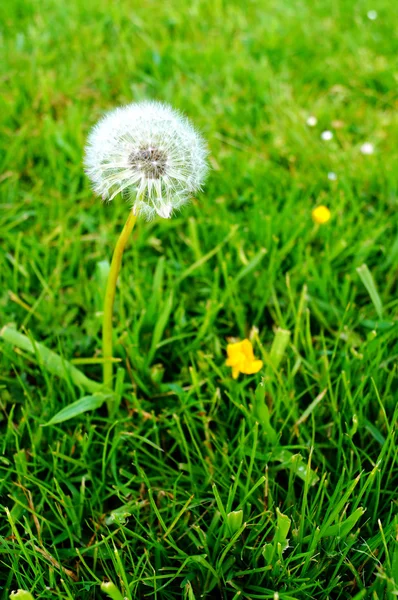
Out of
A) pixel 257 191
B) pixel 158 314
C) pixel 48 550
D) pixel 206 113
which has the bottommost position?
pixel 48 550

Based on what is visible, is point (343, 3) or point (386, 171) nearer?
point (386, 171)

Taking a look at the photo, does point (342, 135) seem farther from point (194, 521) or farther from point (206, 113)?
point (194, 521)

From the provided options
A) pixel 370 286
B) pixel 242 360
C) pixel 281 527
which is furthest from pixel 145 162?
pixel 370 286

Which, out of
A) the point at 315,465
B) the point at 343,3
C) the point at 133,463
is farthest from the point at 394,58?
the point at 133,463

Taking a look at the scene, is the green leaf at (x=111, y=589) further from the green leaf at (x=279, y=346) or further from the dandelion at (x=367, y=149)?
the dandelion at (x=367, y=149)

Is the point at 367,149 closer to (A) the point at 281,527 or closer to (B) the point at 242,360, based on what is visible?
(B) the point at 242,360

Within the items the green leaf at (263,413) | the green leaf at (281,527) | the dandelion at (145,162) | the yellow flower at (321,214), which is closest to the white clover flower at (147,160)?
the dandelion at (145,162)

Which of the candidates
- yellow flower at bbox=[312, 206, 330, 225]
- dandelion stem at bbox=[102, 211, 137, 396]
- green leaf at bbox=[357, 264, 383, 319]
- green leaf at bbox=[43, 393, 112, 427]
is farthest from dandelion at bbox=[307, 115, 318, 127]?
green leaf at bbox=[43, 393, 112, 427]
